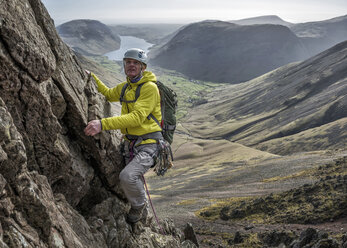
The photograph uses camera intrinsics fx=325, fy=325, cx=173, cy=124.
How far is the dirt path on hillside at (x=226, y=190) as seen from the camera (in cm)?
4363

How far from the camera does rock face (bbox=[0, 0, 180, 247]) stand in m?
8.69

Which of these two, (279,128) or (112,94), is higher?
(112,94)

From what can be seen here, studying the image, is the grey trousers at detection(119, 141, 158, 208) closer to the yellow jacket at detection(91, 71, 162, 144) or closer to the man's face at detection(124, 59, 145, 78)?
the yellow jacket at detection(91, 71, 162, 144)

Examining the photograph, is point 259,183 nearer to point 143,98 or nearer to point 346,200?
point 346,200

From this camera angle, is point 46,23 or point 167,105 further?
point 167,105

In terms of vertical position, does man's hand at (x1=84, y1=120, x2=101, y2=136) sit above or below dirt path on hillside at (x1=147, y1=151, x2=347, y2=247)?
above

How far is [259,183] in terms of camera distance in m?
71.8

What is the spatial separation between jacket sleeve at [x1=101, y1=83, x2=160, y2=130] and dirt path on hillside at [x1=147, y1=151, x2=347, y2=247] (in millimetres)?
30254

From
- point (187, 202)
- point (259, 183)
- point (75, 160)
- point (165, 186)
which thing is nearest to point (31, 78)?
point (75, 160)

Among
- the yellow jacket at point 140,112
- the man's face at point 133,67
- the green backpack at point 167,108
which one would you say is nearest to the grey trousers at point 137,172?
the yellow jacket at point 140,112

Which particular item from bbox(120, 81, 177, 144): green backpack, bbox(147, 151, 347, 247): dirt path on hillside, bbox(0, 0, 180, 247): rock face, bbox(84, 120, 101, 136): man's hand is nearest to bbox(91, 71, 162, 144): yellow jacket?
bbox(84, 120, 101, 136): man's hand

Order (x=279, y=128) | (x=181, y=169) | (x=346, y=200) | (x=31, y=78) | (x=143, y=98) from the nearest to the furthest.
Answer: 1. (x=31, y=78)
2. (x=143, y=98)
3. (x=346, y=200)
4. (x=181, y=169)
5. (x=279, y=128)

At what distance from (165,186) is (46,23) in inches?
3222

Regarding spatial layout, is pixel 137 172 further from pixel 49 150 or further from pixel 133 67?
pixel 133 67
